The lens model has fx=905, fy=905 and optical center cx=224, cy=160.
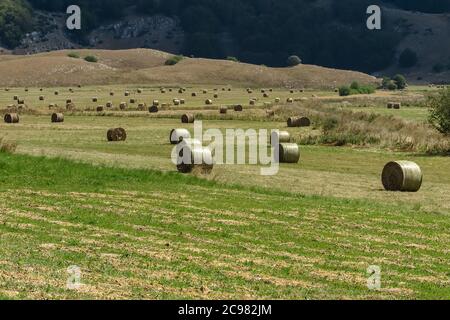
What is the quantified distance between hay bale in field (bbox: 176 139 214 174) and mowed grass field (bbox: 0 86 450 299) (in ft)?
1.96

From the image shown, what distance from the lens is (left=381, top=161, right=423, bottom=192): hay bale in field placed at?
34.8 metres

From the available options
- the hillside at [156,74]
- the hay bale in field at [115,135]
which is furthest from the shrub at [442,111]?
the hillside at [156,74]

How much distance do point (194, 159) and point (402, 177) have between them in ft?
28.6

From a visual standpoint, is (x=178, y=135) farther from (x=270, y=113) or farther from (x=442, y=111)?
(x=270, y=113)

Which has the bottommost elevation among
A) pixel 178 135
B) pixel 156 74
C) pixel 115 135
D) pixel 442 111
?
pixel 115 135

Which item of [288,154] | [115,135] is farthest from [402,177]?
[115,135]

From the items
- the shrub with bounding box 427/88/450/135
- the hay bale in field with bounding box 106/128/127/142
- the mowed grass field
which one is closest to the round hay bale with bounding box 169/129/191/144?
the hay bale in field with bounding box 106/128/127/142

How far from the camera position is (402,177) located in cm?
3469

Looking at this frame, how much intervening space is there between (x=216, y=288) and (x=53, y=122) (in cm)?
5758

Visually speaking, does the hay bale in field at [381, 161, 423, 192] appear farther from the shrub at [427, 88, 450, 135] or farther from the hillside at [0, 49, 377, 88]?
the hillside at [0, 49, 377, 88]

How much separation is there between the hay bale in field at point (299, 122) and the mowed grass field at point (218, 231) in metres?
25.1

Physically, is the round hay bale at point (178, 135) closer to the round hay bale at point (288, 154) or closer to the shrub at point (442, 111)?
the round hay bale at point (288, 154)
